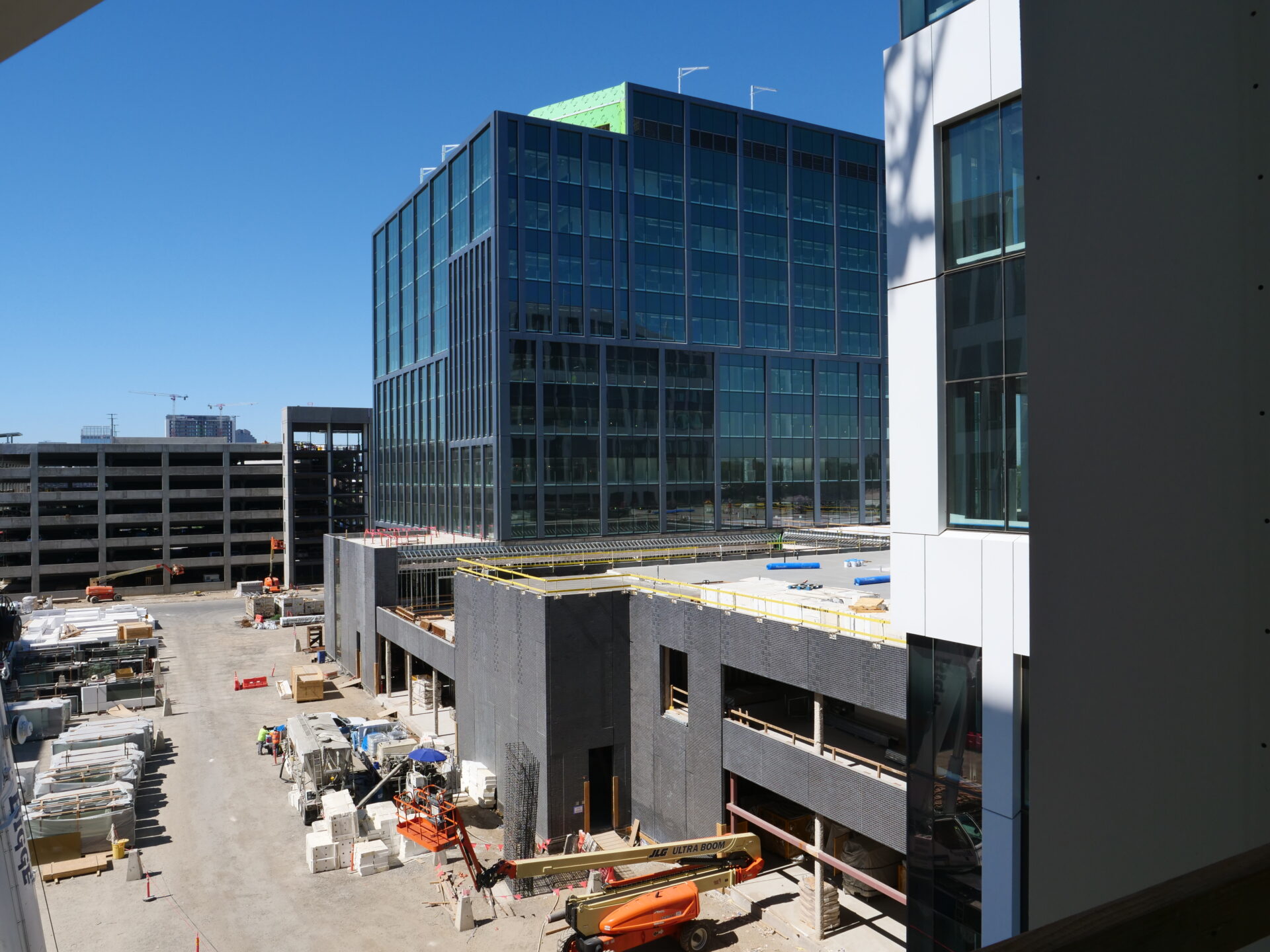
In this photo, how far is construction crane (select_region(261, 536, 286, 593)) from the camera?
90.4m

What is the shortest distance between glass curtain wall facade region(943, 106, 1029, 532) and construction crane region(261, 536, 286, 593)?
288ft

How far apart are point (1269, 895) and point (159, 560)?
111 meters

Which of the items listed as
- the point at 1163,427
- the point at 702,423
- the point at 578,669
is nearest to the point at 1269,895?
the point at 1163,427

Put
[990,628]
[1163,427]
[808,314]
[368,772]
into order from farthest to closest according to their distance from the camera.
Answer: [808,314] < [368,772] < [990,628] < [1163,427]

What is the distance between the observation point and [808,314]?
56.6 metres

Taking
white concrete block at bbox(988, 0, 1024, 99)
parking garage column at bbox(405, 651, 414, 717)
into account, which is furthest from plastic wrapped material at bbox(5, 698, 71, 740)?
white concrete block at bbox(988, 0, 1024, 99)

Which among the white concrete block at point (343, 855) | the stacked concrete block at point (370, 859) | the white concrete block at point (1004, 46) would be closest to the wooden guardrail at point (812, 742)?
the stacked concrete block at point (370, 859)

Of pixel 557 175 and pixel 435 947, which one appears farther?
pixel 557 175

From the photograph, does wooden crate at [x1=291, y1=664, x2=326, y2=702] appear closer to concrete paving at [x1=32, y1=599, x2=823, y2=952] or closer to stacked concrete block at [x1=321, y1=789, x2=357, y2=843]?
concrete paving at [x1=32, y1=599, x2=823, y2=952]

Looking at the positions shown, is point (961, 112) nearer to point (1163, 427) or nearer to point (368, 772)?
point (1163, 427)

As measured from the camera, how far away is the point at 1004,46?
1263cm

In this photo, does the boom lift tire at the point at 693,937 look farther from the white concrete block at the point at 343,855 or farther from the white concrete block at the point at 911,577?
the white concrete block at the point at 343,855

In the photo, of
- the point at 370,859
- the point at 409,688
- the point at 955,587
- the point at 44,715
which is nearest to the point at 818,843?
the point at 955,587

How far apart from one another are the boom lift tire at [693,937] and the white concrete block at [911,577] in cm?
1031
